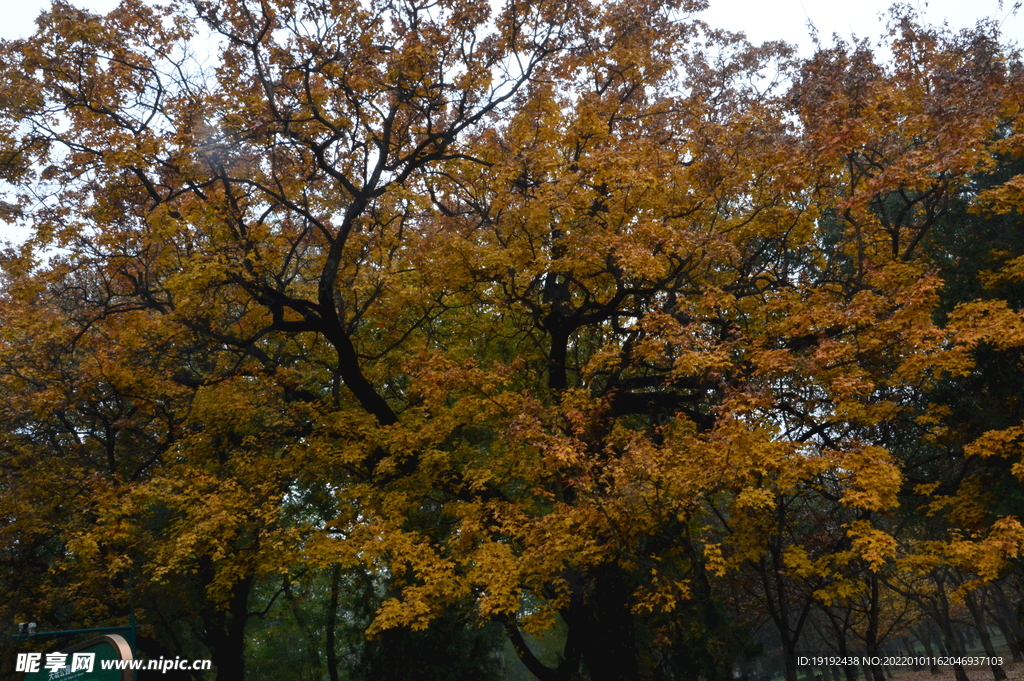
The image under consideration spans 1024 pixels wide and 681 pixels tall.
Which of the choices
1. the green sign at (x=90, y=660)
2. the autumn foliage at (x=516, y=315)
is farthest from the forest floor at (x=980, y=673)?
the green sign at (x=90, y=660)

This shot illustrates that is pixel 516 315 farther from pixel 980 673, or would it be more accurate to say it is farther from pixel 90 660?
pixel 980 673

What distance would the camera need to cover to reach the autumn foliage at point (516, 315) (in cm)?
1127

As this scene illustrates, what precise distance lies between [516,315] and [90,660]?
31.3 feet

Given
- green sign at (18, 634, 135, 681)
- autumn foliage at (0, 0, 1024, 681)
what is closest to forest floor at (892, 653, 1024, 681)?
autumn foliage at (0, 0, 1024, 681)

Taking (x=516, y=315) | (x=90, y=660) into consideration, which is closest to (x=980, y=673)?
(x=516, y=315)

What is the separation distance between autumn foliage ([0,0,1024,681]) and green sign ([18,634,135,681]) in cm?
282

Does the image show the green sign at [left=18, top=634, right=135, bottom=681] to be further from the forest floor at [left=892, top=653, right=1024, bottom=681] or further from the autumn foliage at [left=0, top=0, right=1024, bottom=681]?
the forest floor at [left=892, top=653, right=1024, bottom=681]

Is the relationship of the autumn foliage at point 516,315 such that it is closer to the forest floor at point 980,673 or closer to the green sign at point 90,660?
the green sign at point 90,660

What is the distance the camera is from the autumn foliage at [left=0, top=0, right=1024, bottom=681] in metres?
11.3

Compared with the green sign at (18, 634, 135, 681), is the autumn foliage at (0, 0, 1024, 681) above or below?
above

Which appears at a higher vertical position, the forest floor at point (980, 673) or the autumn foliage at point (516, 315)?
the autumn foliage at point (516, 315)

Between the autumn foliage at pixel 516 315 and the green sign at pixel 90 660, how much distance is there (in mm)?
2817

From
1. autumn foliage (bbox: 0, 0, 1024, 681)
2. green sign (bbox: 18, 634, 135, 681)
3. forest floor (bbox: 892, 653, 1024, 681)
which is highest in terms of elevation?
autumn foliage (bbox: 0, 0, 1024, 681)

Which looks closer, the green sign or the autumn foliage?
the green sign
